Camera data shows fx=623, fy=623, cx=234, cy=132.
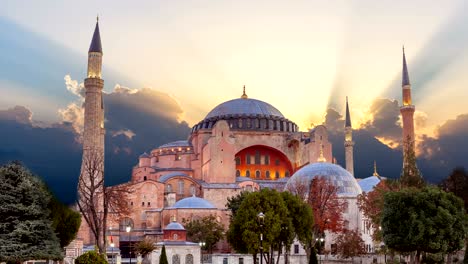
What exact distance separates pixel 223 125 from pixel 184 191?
7101mm

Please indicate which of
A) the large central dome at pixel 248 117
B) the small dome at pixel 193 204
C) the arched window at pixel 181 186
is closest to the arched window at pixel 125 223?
the small dome at pixel 193 204

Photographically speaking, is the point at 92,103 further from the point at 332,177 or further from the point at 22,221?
the point at 22,221

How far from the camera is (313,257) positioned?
31953 millimetres

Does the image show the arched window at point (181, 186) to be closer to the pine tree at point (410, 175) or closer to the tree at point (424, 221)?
the pine tree at point (410, 175)

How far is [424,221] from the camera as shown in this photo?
2881 centimetres

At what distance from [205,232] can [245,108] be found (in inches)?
871

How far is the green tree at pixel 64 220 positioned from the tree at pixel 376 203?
1724 centimetres

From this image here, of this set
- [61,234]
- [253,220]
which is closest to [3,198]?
[61,234]

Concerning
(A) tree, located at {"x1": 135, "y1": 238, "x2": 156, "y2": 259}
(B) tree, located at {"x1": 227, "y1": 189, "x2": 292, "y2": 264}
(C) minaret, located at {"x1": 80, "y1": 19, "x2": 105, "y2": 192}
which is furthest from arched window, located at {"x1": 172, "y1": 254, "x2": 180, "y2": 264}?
(C) minaret, located at {"x1": 80, "y1": 19, "x2": 105, "y2": 192}

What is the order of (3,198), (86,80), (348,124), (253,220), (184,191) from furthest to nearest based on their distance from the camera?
(348,124) < (184,191) < (86,80) < (253,220) < (3,198)

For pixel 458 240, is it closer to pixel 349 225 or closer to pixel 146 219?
pixel 349 225

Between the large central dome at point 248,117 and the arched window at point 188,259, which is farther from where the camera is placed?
the large central dome at point 248,117

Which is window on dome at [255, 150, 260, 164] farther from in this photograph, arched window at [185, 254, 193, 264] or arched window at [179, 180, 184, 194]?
arched window at [185, 254, 193, 264]

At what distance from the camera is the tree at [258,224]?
32.4 meters
